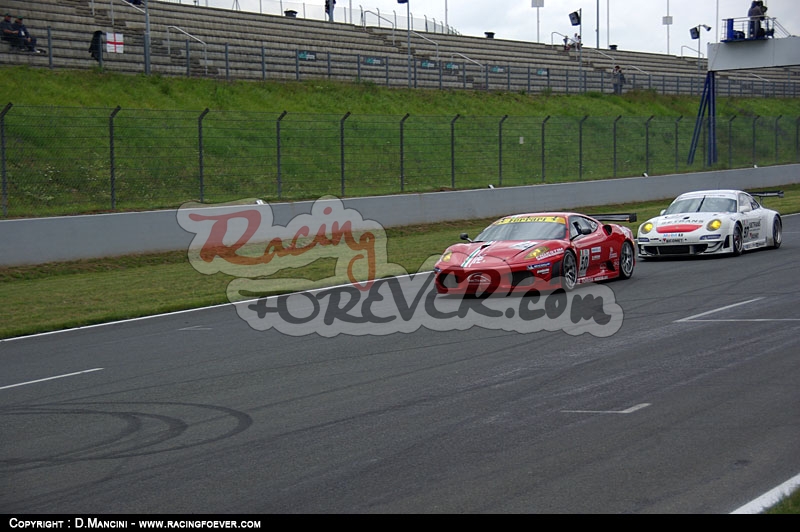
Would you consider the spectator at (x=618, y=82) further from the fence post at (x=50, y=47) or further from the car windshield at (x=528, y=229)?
the car windshield at (x=528, y=229)

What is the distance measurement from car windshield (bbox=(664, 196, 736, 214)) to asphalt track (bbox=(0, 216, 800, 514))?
676 centimetres

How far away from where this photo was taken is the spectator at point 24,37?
30219mm

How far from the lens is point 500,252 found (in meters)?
14.1

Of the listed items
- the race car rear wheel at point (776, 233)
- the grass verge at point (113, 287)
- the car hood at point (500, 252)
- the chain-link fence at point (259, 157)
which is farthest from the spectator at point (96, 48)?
the race car rear wheel at point (776, 233)

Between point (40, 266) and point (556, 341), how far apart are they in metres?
11.6

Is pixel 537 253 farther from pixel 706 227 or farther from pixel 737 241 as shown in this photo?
pixel 737 241

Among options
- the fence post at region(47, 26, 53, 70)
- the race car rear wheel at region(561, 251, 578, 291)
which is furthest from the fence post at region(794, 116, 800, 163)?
the race car rear wheel at region(561, 251, 578, 291)

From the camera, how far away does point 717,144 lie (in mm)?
46344

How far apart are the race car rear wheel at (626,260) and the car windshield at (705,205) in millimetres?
3475

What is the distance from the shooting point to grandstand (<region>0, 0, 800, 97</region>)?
33.0 m

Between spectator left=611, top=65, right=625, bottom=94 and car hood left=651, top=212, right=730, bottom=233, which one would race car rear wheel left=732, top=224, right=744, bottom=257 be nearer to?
car hood left=651, top=212, right=730, bottom=233

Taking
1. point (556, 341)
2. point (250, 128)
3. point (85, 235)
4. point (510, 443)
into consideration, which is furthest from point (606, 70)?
point (510, 443)

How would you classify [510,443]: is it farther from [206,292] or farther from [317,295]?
[206,292]

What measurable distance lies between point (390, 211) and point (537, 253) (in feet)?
38.0
